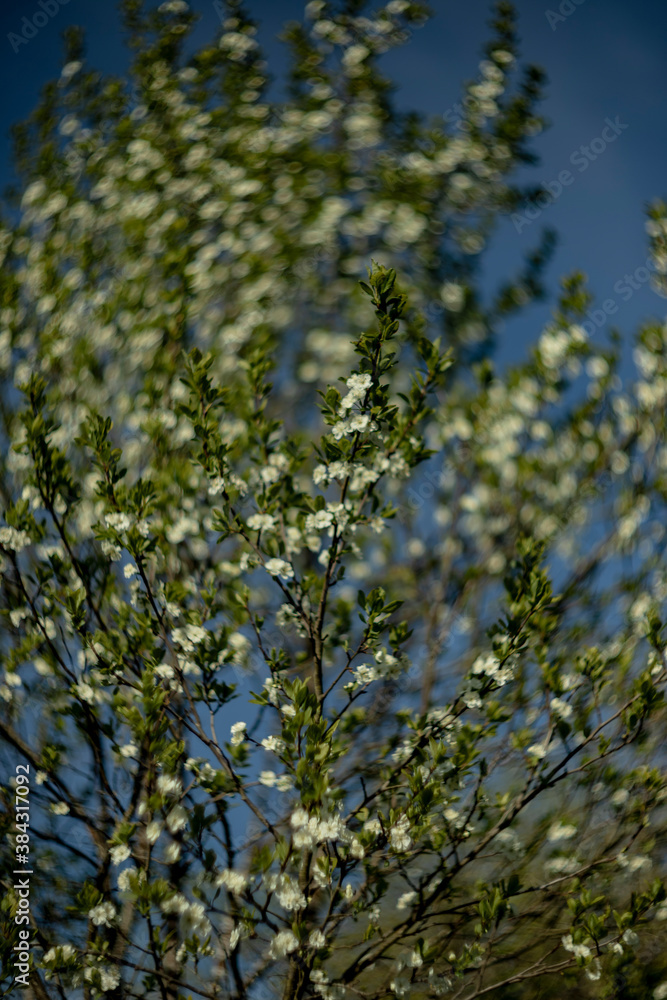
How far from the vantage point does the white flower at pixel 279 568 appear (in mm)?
2943

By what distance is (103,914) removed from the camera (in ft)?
9.43

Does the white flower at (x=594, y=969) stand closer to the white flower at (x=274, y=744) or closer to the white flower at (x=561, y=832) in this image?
the white flower at (x=561, y=832)

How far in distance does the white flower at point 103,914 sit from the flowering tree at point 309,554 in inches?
0.8

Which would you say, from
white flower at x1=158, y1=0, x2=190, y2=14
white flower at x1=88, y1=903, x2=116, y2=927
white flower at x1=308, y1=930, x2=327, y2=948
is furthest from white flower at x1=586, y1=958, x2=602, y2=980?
white flower at x1=158, y1=0, x2=190, y2=14

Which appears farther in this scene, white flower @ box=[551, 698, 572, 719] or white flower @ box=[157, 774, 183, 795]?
white flower @ box=[551, 698, 572, 719]

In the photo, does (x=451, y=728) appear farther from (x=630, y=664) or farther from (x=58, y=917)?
(x=58, y=917)

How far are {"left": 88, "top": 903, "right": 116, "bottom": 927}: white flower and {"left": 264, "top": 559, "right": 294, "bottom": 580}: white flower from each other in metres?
1.58

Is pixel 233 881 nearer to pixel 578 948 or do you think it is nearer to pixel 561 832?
pixel 578 948

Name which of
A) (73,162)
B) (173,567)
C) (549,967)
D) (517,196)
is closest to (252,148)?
(73,162)

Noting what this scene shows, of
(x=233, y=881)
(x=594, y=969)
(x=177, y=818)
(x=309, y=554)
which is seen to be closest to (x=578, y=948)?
(x=594, y=969)

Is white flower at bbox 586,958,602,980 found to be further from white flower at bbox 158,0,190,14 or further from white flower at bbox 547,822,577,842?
white flower at bbox 158,0,190,14

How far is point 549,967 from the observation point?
2.84 m

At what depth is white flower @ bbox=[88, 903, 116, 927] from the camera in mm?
2836

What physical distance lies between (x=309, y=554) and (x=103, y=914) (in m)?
3.48
